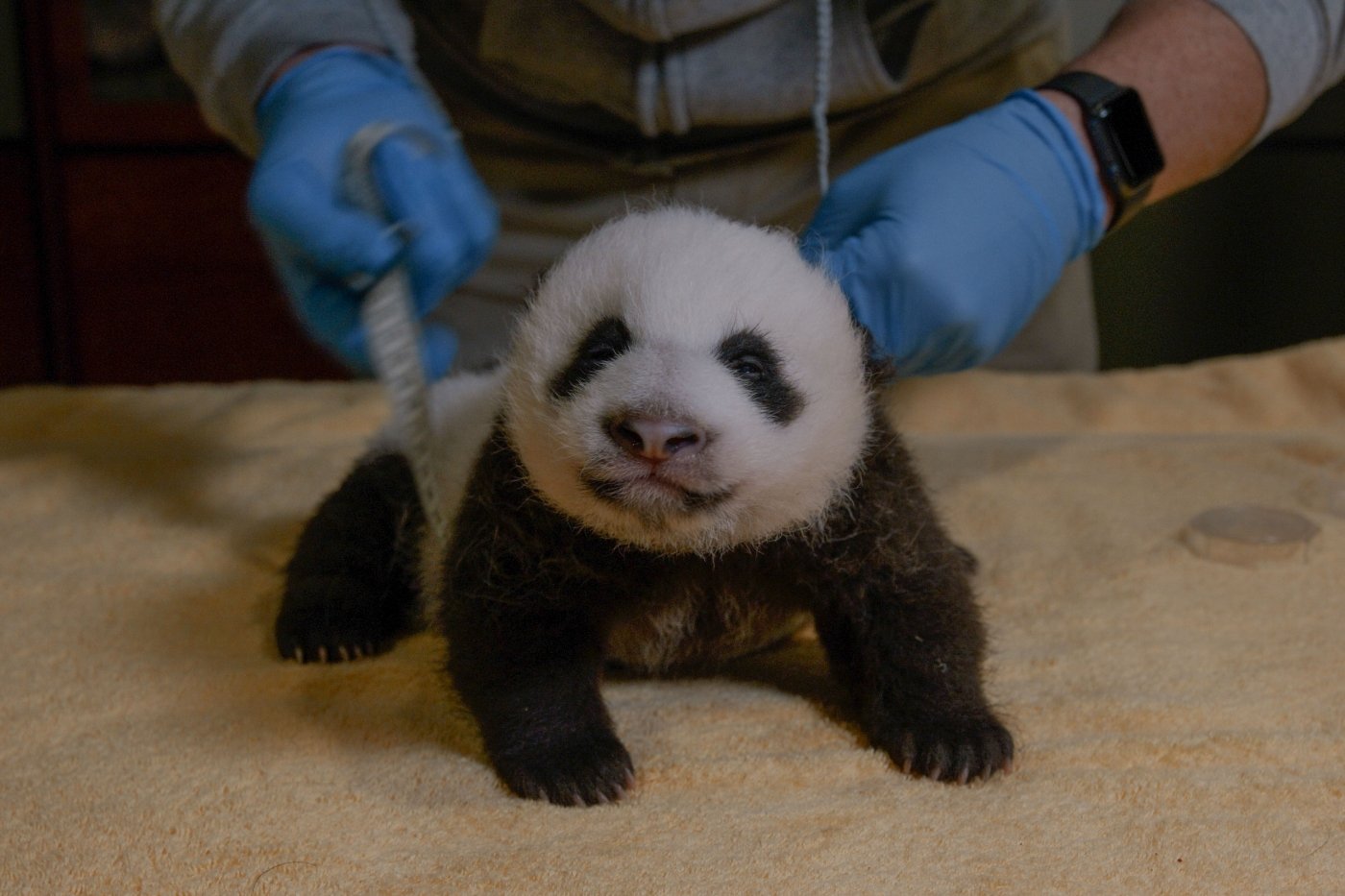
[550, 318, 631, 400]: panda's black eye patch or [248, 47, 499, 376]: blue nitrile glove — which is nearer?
[550, 318, 631, 400]: panda's black eye patch

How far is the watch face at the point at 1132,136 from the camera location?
1519 millimetres

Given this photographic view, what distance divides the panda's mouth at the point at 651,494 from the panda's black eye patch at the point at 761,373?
82 millimetres

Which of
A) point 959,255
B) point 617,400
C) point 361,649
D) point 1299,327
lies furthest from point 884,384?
point 1299,327

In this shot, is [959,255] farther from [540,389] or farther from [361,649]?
[361,649]

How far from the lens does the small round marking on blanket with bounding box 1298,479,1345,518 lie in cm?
179

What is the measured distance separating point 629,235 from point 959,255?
1.30 ft

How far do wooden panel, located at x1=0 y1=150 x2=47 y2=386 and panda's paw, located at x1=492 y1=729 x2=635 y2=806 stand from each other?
279 centimetres

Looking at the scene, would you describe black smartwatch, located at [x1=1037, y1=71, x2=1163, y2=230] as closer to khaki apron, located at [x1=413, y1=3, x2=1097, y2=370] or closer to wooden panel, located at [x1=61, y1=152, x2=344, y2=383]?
khaki apron, located at [x1=413, y1=3, x2=1097, y2=370]


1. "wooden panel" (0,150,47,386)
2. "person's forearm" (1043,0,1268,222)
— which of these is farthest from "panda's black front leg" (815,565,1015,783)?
"wooden panel" (0,150,47,386)

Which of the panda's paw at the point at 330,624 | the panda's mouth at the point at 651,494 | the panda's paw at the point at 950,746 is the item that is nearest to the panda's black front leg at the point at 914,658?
the panda's paw at the point at 950,746

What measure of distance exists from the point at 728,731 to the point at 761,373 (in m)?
0.35

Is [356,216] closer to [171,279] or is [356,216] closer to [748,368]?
[748,368]

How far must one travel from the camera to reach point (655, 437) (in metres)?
1.00

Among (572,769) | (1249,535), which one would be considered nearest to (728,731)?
(572,769)
